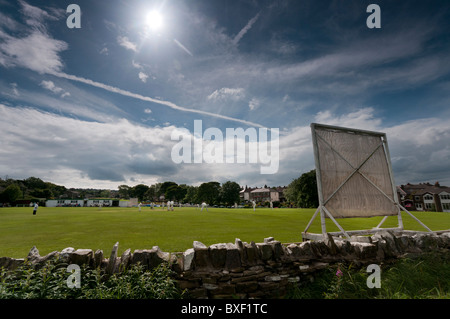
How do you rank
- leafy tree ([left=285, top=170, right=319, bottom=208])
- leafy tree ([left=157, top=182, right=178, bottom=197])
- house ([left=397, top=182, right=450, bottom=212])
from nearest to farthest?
1. leafy tree ([left=285, top=170, right=319, bottom=208])
2. house ([left=397, top=182, right=450, bottom=212])
3. leafy tree ([left=157, top=182, right=178, bottom=197])

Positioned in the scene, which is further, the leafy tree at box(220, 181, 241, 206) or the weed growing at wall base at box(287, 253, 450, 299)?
the leafy tree at box(220, 181, 241, 206)

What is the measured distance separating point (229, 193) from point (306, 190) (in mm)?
44418

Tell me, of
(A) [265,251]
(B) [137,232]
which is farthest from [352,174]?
(B) [137,232]

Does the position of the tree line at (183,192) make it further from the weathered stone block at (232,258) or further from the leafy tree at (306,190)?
the weathered stone block at (232,258)

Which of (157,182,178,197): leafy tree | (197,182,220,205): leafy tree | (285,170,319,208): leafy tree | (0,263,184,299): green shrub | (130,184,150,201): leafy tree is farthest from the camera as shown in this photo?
(130,184,150,201): leafy tree

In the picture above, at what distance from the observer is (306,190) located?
6316 centimetres

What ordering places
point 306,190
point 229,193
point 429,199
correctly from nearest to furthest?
point 306,190 < point 429,199 < point 229,193

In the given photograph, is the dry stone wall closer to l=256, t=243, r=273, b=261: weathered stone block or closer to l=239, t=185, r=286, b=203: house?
l=256, t=243, r=273, b=261: weathered stone block

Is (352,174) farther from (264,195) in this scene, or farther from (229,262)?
(264,195)

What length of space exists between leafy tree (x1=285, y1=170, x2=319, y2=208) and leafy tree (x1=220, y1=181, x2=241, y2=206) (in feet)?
124

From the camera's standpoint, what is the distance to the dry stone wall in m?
4.26

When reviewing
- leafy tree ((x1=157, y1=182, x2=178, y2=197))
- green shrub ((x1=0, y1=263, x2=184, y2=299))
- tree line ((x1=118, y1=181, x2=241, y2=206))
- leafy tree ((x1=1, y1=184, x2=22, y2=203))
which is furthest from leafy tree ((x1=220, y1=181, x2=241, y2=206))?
green shrub ((x1=0, y1=263, x2=184, y2=299))
